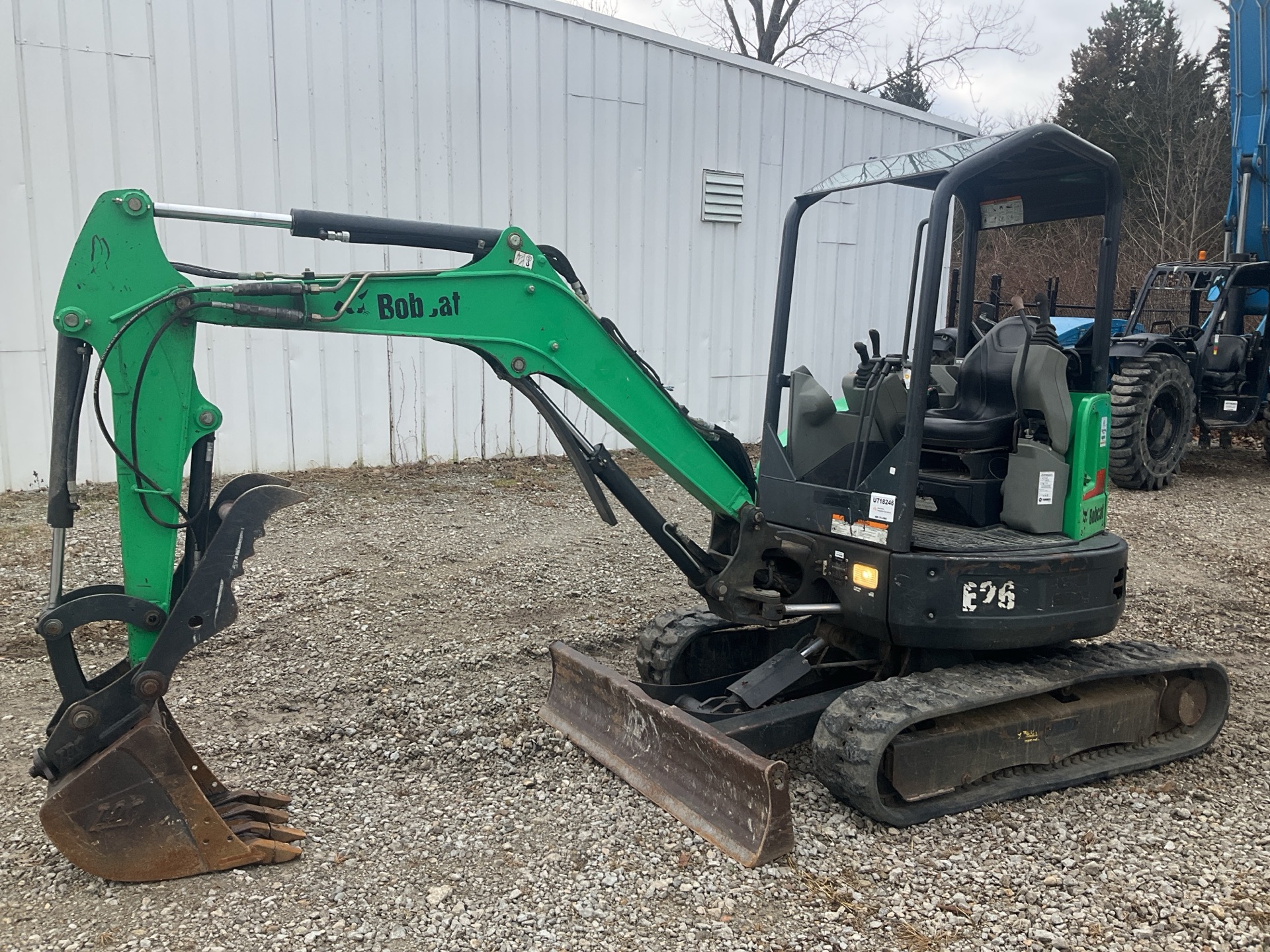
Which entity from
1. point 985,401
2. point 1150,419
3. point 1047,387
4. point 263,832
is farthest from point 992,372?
point 1150,419

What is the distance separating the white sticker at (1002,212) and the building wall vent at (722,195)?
6.77m

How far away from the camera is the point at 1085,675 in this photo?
420 cm

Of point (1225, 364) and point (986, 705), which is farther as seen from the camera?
point (1225, 364)

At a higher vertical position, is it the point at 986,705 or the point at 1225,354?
the point at 1225,354

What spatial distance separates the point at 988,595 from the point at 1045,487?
1.80 feet

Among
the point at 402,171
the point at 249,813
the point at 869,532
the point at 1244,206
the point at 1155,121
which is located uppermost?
the point at 1155,121

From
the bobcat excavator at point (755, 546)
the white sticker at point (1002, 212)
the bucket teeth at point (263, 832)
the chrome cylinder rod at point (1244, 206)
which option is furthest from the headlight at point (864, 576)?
the chrome cylinder rod at point (1244, 206)

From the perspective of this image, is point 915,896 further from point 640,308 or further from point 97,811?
point 640,308

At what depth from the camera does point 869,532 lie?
3988 mm

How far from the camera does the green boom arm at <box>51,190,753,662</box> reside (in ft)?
10.1

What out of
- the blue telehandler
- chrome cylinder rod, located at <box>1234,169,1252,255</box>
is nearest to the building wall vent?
the blue telehandler

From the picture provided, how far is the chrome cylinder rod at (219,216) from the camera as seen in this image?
310cm

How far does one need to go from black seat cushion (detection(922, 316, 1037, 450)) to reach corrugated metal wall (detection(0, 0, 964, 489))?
259 inches

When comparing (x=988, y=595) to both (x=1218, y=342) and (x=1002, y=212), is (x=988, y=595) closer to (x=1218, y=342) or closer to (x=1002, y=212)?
(x=1002, y=212)
